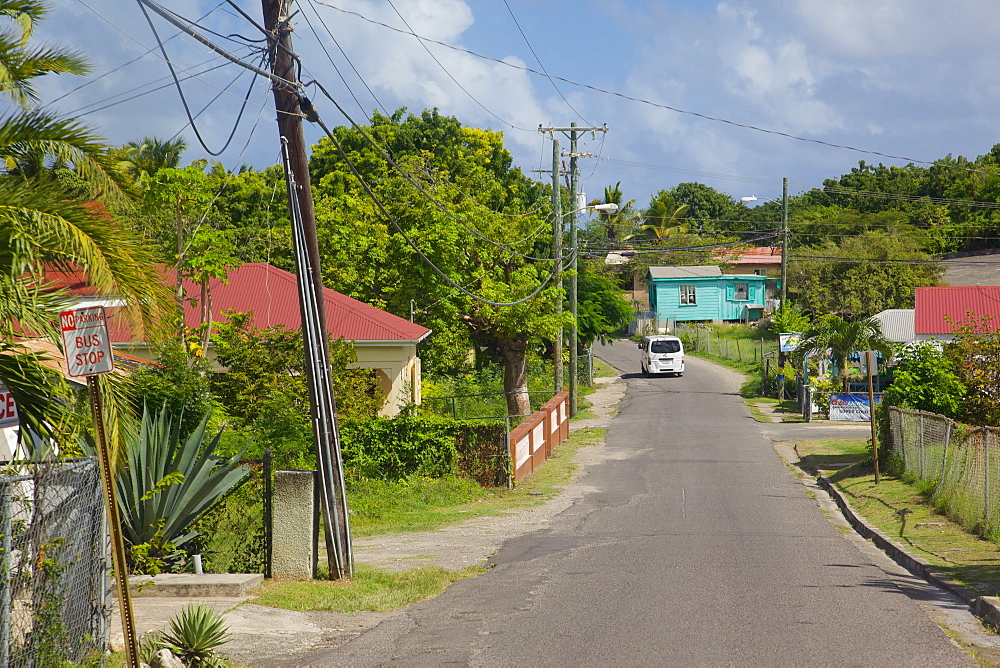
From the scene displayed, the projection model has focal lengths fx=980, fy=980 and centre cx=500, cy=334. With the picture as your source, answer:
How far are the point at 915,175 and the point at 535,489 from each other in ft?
233

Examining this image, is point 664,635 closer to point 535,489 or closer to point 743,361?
point 535,489

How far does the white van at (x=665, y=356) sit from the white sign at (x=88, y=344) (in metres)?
43.8

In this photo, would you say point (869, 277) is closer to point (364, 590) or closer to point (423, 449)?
point (423, 449)

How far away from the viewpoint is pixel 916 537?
13844mm

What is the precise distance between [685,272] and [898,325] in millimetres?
32592

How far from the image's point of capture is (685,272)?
7088cm

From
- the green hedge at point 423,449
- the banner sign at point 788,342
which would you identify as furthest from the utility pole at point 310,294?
the banner sign at point 788,342

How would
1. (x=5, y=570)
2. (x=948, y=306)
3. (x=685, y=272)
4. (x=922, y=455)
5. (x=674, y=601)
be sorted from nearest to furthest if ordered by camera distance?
(x=5, y=570) < (x=674, y=601) < (x=922, y=455) < (x=948, y=306) < (x=685, y=272)

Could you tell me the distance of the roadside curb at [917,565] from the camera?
8.91 metres

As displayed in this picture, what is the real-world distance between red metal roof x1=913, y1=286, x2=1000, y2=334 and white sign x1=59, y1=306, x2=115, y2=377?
106 feet

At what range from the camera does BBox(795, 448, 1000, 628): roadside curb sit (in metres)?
8.91

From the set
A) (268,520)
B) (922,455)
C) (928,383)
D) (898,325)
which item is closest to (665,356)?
(898,325)

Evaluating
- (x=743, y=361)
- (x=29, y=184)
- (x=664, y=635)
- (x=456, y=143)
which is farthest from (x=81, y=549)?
(x=743, y=361)

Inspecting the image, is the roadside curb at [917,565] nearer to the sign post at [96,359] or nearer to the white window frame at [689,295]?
the sign post at [96,359]
